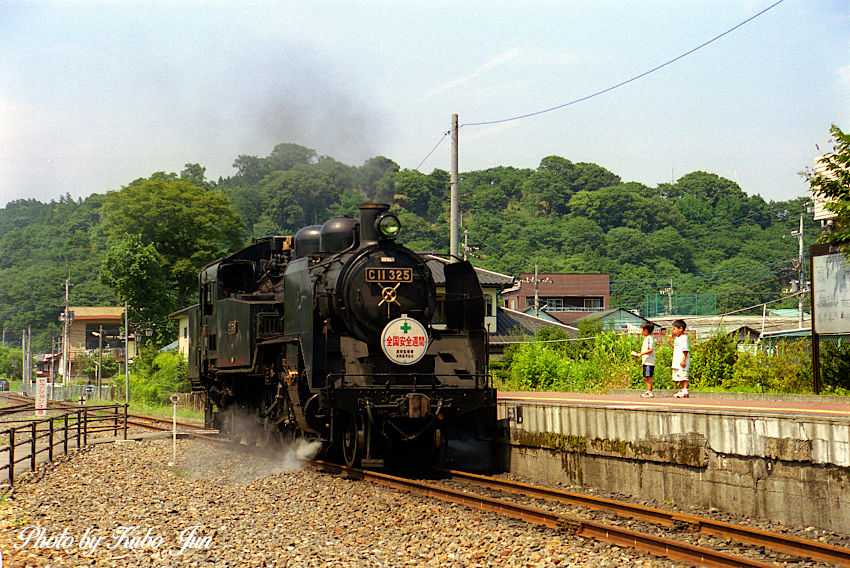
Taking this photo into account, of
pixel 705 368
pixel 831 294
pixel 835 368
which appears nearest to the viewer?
pixel 831 294

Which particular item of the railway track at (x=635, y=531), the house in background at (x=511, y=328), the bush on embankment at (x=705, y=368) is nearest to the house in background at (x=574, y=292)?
the house in background at (x=511, y=328)

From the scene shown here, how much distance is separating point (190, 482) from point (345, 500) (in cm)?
325

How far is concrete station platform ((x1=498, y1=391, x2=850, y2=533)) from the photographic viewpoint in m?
8.41

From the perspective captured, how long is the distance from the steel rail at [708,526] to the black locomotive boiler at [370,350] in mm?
2036

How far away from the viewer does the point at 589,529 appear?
809 centimetres

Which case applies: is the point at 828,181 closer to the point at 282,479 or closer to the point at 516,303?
the point at 282,479

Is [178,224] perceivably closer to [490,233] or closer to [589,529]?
[589,529]

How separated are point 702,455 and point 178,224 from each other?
53.4 metres

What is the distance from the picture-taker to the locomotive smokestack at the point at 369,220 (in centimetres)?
1336

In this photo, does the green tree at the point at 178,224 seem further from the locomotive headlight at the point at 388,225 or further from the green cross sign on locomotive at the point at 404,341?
the green cross sign on locomotive at the point at 404,341

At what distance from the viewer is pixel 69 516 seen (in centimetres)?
1002

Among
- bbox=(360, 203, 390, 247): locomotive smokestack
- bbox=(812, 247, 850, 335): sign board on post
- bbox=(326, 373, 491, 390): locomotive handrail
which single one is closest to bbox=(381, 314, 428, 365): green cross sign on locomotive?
bbox=(326, 373, 491, 390): locomotive handrail

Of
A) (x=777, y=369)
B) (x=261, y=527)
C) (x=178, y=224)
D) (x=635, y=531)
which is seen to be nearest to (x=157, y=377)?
(x=178, y=224)

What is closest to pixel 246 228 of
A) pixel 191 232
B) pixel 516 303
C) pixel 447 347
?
pixel 191 232
